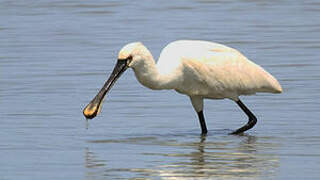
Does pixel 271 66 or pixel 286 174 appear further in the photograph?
pixel 271 66

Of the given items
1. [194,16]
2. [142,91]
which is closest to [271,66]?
[142,91]

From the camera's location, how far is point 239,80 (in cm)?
1270

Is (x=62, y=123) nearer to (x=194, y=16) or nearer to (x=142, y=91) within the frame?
(x=142, y=91)

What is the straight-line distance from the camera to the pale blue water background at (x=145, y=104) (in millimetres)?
10523

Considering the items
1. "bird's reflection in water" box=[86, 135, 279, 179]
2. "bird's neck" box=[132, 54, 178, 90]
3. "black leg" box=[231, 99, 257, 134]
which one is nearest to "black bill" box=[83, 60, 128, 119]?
"bird's neck" box=[132, 54, 178, 90]

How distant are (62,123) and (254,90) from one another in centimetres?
201

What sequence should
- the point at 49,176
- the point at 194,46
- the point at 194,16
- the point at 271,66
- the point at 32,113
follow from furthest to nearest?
the point at 194,16, the point at 271,66, the point at 32,113, the point at 194,46, the point at 49,176

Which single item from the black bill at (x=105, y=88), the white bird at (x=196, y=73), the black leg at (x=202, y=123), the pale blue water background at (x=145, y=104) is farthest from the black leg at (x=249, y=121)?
the black bill at (x=105, y=88)

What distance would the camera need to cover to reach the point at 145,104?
13.9m

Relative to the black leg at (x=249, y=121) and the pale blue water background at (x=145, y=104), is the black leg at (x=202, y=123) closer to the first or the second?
the pale blue water background at (x=145, y=104)

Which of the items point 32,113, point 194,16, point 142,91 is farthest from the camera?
point 194,16

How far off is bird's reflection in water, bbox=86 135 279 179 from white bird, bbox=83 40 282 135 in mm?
485

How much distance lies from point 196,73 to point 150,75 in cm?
65

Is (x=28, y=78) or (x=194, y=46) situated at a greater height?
(x=194, y=46)
